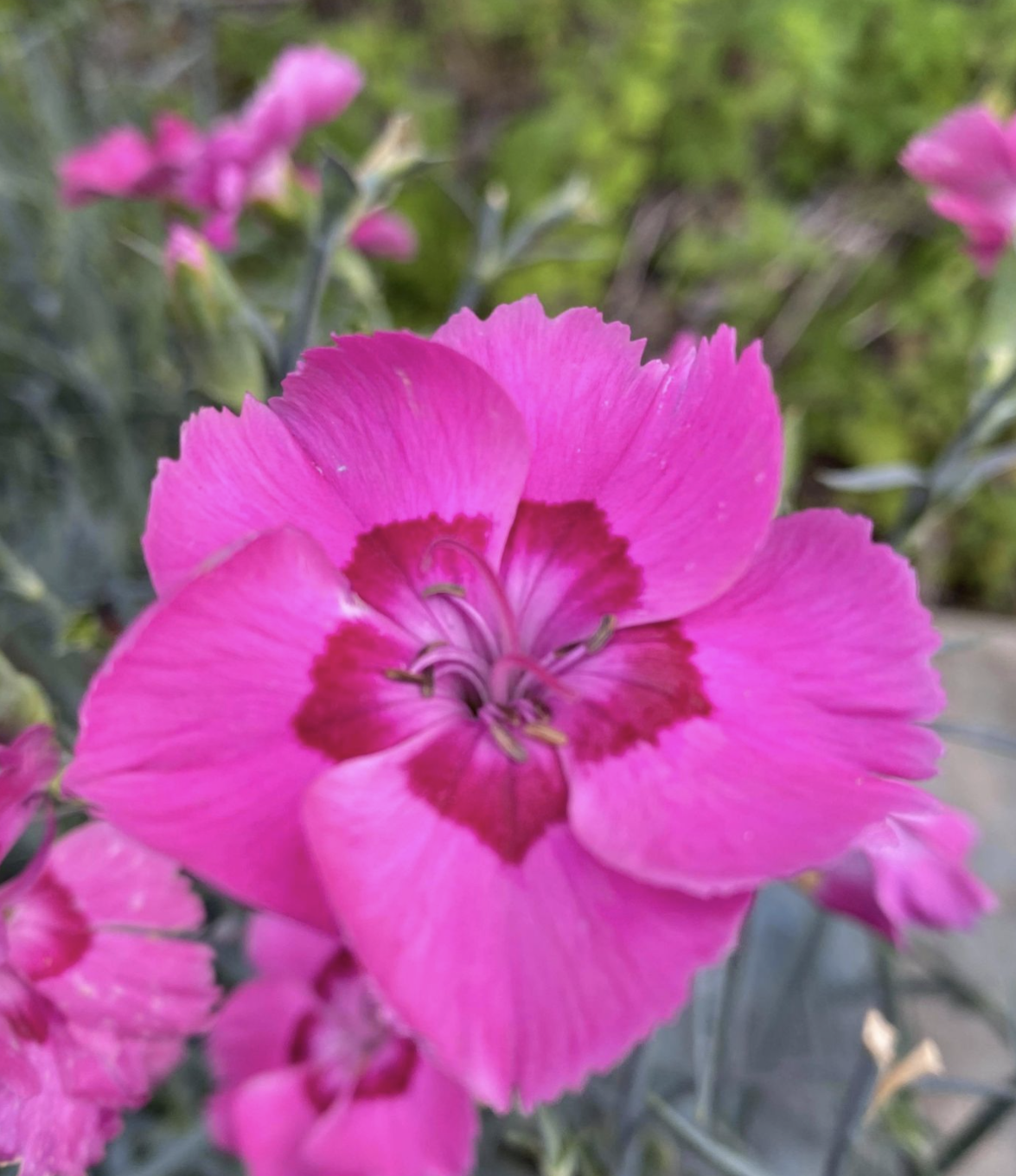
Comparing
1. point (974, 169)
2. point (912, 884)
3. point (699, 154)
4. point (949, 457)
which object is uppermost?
point (974, 169)

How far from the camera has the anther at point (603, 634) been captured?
1.30 feet

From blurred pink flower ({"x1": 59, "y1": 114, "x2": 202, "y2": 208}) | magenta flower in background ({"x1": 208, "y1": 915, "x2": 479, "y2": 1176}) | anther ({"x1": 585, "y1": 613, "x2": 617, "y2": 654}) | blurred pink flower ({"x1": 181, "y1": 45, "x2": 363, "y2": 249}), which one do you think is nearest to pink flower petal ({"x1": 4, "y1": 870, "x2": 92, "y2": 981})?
magenta flower in background ({"x1": 208, "y1": 915, "x2": 479, "y2": 1176})

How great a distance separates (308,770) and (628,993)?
5.0 inches

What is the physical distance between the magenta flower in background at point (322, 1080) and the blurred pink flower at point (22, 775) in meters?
0.23

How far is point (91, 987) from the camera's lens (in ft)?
1.46

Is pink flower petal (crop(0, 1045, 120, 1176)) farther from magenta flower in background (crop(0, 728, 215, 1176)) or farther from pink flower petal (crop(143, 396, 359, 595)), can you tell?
pink flower petal (crop(143, 396, 359, 595))

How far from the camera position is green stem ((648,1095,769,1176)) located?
50 cm

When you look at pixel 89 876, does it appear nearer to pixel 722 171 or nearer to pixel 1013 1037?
pixel 1013 1037

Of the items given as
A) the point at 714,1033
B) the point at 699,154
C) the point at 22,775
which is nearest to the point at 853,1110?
the point at 714,1033

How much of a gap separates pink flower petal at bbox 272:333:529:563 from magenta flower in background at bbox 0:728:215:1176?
0.48 feet

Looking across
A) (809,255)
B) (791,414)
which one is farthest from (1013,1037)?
(809,255)

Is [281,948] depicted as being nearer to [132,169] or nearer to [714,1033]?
[714,1033]

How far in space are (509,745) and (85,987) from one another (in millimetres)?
220

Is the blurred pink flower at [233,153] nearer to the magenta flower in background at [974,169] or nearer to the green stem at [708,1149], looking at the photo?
the magenta flower in background at [974,169]
